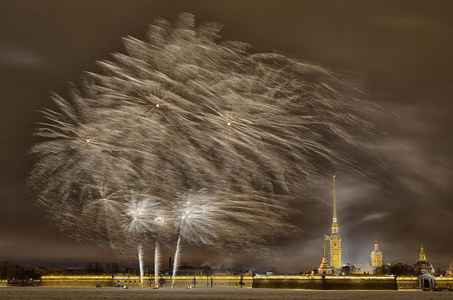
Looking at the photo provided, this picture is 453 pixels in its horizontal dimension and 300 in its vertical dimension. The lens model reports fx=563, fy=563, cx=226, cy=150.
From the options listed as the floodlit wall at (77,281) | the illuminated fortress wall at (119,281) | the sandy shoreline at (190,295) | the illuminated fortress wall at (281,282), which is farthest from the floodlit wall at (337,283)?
the floodlit wall at (77,281)

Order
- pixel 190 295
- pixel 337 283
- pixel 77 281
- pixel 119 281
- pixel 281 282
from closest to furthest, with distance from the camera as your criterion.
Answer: pixel 190 295 → pixel 337 283 → pixel 281 282 → pixel 119 281 → pixel 77 281

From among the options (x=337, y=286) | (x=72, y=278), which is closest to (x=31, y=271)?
(x=72, y=278)

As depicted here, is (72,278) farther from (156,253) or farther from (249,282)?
(156,253)

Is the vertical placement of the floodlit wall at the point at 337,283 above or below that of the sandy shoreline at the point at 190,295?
below

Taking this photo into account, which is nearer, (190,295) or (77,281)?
(190,295)

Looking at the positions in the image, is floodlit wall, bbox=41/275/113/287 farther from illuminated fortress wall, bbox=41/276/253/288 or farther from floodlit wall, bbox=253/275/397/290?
floodlit wall, bbox=253/275/397/290

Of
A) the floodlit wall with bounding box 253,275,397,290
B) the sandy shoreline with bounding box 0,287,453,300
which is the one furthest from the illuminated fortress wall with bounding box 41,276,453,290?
the sandy shoreline with bounding box 0,287,453,300

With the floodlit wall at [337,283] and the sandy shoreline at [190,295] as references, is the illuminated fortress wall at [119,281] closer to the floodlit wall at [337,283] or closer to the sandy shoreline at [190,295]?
the floodlit wall at [337,283]

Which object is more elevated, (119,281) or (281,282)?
(281,282)

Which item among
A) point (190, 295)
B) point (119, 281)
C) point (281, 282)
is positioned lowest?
point (119, 281)

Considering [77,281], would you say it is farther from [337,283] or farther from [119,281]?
[337,283]

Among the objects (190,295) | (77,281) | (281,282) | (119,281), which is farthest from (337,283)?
(77,281)
